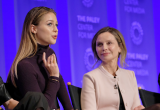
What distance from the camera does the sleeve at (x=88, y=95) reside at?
98.3 inches

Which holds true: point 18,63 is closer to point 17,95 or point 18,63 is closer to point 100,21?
point 17,95

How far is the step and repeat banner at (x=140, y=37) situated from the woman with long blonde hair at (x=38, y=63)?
2.42 meters

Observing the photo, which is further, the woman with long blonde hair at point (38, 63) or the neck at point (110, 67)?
the neck at point (110, 67)

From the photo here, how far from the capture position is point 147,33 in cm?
498

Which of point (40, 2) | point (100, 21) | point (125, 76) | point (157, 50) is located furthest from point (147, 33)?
point (125, 76)

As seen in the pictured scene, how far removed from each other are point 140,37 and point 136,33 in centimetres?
10

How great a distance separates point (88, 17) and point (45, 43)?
203 centimetres

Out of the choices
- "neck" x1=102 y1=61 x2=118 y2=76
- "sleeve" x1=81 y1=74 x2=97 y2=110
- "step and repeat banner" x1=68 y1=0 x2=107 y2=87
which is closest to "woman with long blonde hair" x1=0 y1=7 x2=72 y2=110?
"sleeve" x1=81 y1=74 x2=97 y2=110

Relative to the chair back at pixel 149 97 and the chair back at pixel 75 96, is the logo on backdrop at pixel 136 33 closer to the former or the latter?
the chair back at pixel 149 97

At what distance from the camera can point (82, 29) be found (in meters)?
4.29

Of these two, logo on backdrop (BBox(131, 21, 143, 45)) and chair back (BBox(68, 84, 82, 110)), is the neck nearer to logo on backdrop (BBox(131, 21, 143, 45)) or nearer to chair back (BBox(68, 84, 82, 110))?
chair back (BBox(68, 84, 82, 110))

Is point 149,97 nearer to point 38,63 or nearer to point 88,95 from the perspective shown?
point 88,95

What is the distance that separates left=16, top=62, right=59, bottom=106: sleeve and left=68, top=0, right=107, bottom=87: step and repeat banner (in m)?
1.87

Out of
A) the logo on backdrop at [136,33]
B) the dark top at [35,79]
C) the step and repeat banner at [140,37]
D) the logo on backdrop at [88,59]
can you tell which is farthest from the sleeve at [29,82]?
the logo on backdrop at [136,33]
